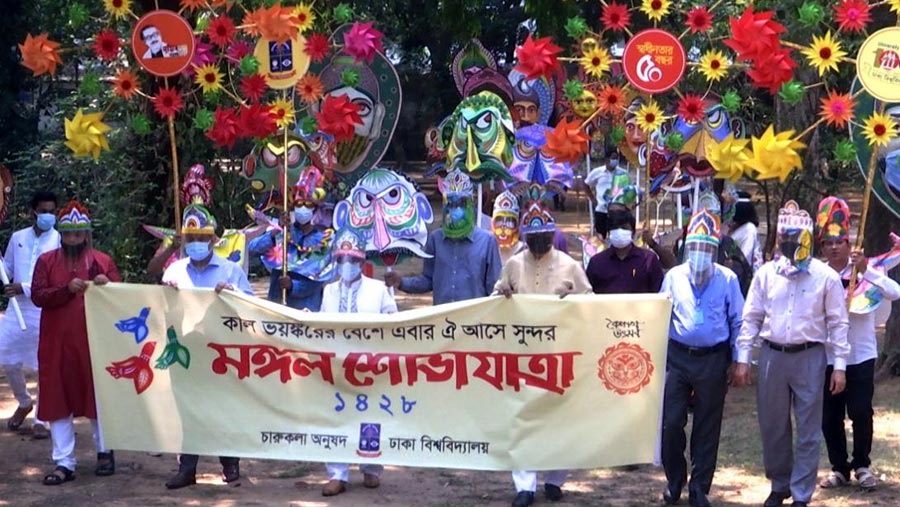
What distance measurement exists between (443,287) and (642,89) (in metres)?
1.91

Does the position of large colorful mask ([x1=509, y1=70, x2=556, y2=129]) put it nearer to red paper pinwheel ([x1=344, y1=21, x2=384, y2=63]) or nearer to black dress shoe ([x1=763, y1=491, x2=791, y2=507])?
red paper pinwheel ([x1=344, y1=21, x2=384, y2=63])

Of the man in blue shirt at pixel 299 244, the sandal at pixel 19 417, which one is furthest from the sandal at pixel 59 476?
the man in blue shirt at pixel 299 244

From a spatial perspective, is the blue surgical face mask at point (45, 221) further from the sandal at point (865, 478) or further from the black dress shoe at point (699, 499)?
the sandal at point (865, 478)

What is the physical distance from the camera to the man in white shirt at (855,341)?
26.7 feet

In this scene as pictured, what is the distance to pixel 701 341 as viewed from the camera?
7.87 metres

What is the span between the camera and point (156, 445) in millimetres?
8430

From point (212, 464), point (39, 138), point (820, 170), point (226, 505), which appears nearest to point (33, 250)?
point (212, 464)

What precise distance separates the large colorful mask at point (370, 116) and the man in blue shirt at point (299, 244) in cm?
187

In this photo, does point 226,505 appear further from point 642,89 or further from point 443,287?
point 642,89

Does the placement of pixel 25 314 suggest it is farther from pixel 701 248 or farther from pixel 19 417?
pixel 701 248

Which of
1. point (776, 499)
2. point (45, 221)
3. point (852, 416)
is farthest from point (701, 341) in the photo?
point (45, 221)

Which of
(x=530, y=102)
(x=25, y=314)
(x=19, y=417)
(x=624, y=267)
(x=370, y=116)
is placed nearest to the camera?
(x=624, y=267)

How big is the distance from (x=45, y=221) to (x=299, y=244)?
77.2 inches

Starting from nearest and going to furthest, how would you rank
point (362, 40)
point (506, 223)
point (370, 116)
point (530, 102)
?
point (362, 40)
point (506, 223)
point (370, 116)
point (530, 102)
